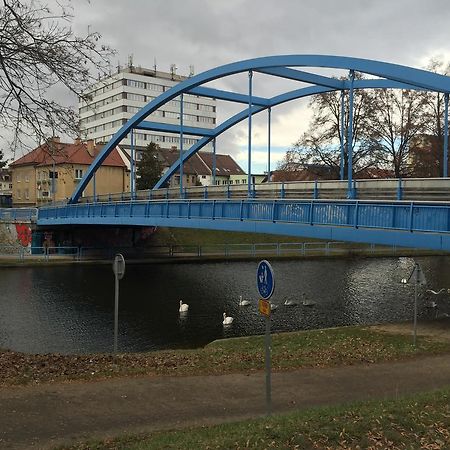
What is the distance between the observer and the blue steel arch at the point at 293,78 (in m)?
16.0

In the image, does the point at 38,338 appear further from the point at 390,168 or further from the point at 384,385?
the point at 390,168

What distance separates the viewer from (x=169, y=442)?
5871 mm

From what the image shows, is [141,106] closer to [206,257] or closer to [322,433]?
[206,257]

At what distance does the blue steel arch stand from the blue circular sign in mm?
11086

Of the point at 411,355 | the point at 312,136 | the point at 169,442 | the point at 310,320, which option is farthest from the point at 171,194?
→ the point at 169,442

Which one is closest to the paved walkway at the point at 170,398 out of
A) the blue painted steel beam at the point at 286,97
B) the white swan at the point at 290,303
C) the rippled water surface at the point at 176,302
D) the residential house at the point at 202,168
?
the rippled water surface at the point at 176,302

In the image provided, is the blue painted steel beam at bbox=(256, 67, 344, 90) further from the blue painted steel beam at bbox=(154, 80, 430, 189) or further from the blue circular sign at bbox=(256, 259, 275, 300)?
the blue circular sign at bbox=(256, 259, 275, 300)

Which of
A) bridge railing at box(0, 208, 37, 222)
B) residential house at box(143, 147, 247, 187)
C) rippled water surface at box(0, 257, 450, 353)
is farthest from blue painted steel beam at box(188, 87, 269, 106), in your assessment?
residential house at box(143, 147, 247, 187)

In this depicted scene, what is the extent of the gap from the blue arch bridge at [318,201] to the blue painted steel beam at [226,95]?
6cm

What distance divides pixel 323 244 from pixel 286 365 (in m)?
34.3

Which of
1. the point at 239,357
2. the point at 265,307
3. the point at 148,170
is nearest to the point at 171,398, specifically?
the point at 265,307

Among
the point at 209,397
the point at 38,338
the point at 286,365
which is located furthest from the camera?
the point at 38,338

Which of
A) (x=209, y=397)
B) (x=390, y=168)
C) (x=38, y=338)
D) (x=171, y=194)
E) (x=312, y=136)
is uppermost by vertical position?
(x=312, y=136)

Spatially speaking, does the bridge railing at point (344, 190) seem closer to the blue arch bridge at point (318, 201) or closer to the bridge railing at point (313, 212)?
the blue arch bridge at point (318, 201)
